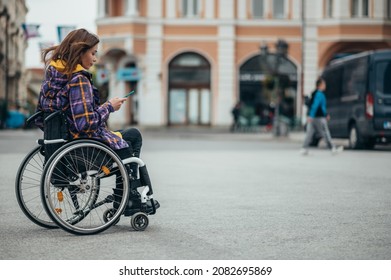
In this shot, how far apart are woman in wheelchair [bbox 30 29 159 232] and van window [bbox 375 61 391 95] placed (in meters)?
14.5

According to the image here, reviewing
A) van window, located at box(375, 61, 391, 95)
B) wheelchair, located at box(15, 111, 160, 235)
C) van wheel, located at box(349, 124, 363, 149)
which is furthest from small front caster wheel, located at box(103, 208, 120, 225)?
van wheel, located at box(349, 124, 363, 149)

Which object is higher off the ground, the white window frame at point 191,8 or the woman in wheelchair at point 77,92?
the white window frame at point 191,8

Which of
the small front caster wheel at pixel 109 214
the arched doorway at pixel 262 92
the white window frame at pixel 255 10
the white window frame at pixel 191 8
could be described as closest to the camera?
the small front caster wheel at pixel 109 214

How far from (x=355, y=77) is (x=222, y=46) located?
1977 cm

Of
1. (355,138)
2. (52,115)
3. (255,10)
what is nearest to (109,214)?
(52,115)

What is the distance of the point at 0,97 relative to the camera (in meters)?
41.2

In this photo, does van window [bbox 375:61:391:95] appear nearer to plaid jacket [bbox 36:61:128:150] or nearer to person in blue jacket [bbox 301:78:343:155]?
person in blue jacket [bbox 301:78:343:155]

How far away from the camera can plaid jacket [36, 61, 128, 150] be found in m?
6.30

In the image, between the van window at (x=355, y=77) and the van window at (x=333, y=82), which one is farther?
the van window at (x=333, y=82)

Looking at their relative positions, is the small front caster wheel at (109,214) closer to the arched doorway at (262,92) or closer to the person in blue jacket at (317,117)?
the person in blue jacket at (317,117)

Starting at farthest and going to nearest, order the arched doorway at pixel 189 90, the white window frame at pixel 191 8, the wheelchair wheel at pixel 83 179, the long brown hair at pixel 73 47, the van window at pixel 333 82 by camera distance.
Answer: the white window frame at pixel 191 8 < the arched doorway at pixel 189 90 < the van window at pixel 333 82 < the long brown hair at pixel 73 47 < the wheelchair wheel at pixel 83 179

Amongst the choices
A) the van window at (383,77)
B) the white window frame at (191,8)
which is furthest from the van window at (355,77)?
the white window frame at (191,8)

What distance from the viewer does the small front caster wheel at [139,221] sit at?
6.57m
